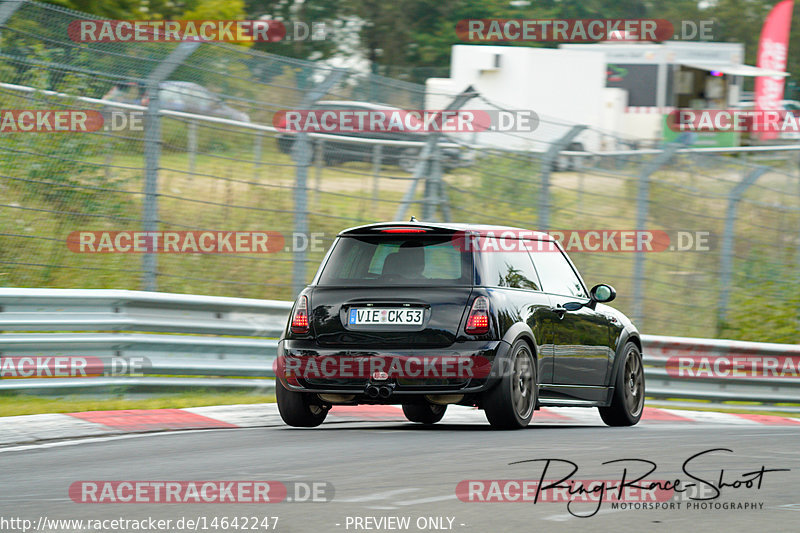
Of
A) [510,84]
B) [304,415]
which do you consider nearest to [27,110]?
[304,415]

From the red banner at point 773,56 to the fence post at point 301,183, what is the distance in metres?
26.7

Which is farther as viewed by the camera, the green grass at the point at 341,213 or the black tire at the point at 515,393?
the green grass at the point at 341,213

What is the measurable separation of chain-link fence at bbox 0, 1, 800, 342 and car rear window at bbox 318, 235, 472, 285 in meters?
3.20

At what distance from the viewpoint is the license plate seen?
8977mm

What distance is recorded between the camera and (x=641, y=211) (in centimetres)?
1548

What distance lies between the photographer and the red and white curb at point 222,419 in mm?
9180

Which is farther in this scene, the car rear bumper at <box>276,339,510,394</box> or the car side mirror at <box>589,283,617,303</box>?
the car side mirror at <box>589,283,617,303</box>

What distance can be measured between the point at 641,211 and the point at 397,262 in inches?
264
